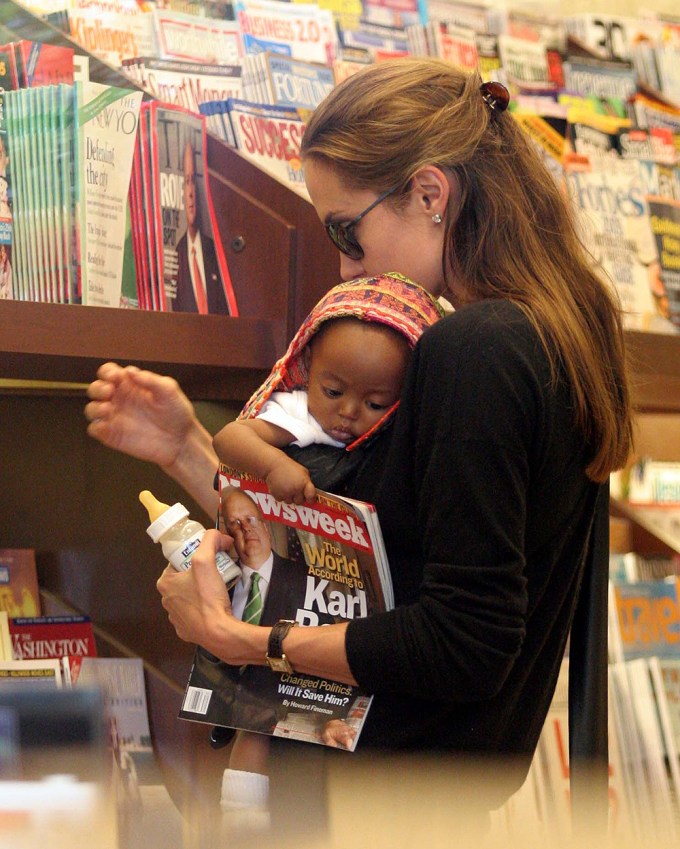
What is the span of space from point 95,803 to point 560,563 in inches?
34.6

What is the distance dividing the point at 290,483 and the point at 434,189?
0.38 metres

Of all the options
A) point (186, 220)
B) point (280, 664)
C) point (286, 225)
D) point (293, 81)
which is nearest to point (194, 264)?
point (186, 220)

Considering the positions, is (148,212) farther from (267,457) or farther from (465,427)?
(465,427)

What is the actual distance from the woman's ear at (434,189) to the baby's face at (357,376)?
0.50ft

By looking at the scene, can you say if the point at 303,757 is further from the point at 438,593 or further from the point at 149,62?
the point at 149,62

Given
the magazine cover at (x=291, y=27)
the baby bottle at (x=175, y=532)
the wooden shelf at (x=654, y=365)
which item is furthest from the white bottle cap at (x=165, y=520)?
the magazine cover at (x=291, y=27)

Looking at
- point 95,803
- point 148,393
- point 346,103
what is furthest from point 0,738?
point 148,393

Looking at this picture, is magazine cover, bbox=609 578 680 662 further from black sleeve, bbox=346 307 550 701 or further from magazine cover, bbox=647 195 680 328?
black sleeve, bbox=346 307 550 701

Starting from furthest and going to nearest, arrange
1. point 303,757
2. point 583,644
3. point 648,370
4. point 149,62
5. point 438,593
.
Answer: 1. point 149,62
2. point 648,370
3. point 583,644
4. point 303,757
5. point 438,593

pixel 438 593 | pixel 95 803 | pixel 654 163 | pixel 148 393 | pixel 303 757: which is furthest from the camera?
pixel 654 163

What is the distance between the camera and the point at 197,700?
119 centimetres

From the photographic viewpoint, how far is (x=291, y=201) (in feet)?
5.23

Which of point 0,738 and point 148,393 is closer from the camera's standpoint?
point 0,738

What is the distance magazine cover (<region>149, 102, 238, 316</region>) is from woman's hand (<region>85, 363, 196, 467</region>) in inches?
10.3
